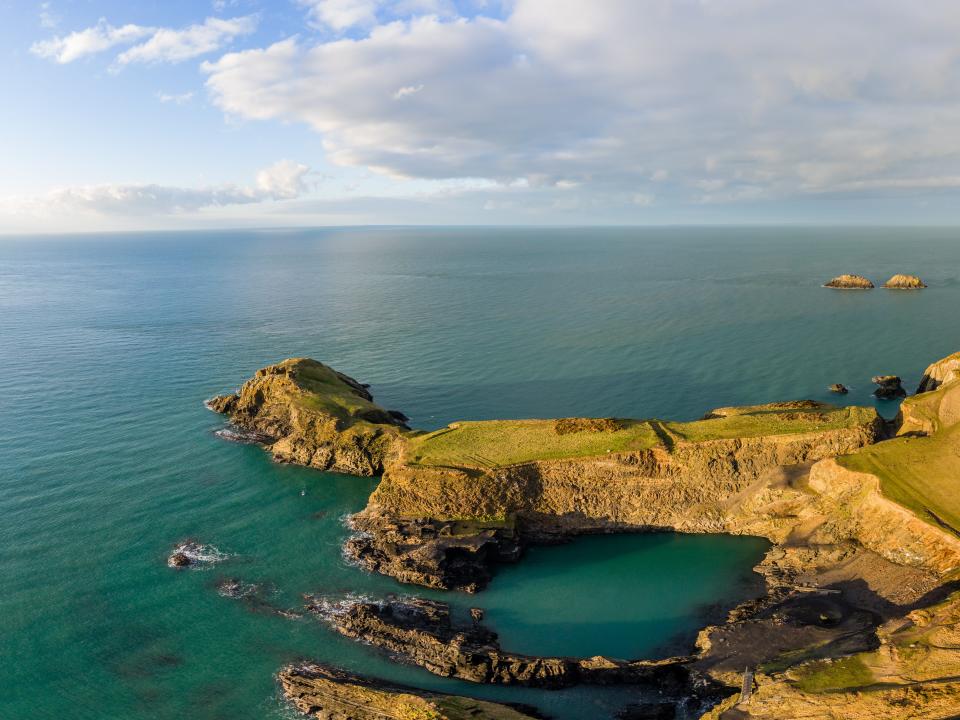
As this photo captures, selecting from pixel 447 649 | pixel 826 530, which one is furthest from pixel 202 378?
pixel 826 530

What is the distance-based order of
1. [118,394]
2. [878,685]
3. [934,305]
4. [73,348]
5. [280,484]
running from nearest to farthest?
[878,685], [280,484], [118,394], [73,348], [934,305]

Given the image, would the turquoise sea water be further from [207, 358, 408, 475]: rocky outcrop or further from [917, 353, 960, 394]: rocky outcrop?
[917, 353, 960, 394]: rocky outcrop

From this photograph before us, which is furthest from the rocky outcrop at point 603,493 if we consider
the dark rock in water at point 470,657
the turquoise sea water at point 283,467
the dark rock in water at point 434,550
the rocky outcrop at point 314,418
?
the rocky outcrop at point 314,418

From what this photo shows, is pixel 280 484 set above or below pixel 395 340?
below

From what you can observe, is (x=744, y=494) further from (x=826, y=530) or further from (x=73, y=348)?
(x=73, y=348)

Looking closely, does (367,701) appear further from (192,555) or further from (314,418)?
(314,418)

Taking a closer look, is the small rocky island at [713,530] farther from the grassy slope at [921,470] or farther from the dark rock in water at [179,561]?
the dark rock in water at [179,561]

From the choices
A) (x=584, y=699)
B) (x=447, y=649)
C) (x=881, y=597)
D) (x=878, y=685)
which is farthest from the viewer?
(x=881, y=597)
